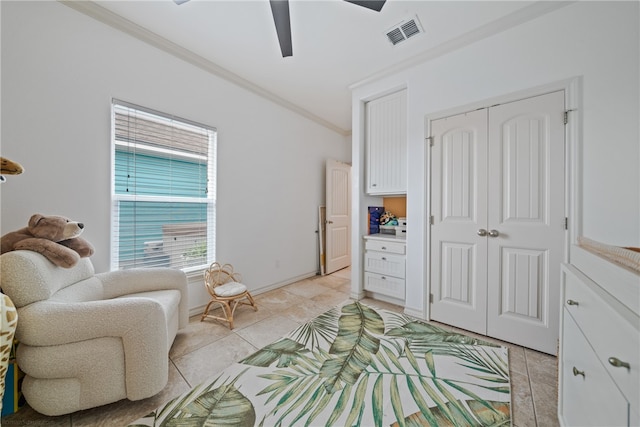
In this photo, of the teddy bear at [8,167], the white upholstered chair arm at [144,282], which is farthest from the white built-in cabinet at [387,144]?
the teddy bear at [8,167]

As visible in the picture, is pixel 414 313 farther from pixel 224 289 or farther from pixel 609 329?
pixel 224 289

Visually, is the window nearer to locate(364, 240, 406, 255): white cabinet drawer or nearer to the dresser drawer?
locate(364, 240, 406, 255): white cabinet drawer

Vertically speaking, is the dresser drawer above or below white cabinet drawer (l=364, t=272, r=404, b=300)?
above

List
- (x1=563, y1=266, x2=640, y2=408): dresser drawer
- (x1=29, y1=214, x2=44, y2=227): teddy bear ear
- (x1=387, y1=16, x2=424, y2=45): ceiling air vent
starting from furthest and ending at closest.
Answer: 1. (x1=387, y1=16, x2=424, y2=45): ceiling air vent
2. (x1=29, y1=214, x2=44, y2=227): teddy bear ear
3. (x1=563, y1=266, x2=640, y2=408): dresser drawer

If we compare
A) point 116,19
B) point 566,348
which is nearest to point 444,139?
point 566,348


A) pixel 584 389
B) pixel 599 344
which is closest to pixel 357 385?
pixel 584 389

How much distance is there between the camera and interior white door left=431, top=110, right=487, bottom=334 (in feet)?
6.86

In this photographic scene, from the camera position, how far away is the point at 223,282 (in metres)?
2.69

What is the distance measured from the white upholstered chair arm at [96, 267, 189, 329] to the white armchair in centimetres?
32

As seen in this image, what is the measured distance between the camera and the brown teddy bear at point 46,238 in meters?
1.33

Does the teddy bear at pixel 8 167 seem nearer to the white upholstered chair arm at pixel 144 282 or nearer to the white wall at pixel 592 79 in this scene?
the white upholstered chair arm at pixel 144 282

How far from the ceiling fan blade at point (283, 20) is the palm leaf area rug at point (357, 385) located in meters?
2.57

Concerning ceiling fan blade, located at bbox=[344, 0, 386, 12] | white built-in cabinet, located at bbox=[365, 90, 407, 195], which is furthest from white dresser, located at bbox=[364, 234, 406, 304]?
ceiling fan blade, located at bbox=[344, 0, 386, 12]

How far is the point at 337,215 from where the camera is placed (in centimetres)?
420
